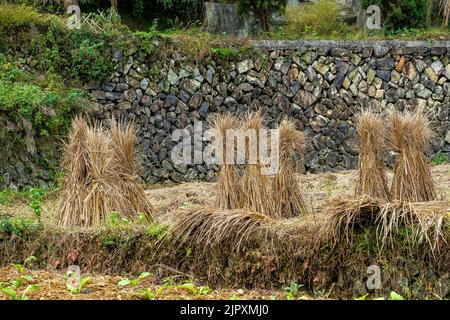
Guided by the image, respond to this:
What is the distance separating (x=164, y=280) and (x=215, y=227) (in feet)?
2.05

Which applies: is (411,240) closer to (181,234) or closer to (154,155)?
(181,234)

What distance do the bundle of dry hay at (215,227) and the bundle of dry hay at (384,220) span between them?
68 centimetres

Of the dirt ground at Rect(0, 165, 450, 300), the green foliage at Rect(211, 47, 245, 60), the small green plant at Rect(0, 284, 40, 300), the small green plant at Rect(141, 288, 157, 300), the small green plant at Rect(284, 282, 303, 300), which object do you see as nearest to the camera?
the small green plant at Rect(0, 284, 40, 300)

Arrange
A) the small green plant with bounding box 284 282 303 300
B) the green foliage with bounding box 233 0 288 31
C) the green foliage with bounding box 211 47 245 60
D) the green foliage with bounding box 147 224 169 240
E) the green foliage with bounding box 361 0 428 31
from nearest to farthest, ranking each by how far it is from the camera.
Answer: the small green plant with bounding box 284 282 303 300
the green foliage with bounding box 147 224 169 240
the green foliage with bounding box 211 47 245 60
the green foliage with bounding box 361 0 428 31
the green foliage with bounding box 233 0 288 31

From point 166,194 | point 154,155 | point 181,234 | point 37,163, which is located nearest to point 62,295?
point 181,234

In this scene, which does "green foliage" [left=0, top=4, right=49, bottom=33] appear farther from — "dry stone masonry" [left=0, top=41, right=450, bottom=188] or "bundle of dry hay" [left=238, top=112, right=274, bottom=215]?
"bundle of dry hay" [left=238, top=112, right=274, bottom=215]

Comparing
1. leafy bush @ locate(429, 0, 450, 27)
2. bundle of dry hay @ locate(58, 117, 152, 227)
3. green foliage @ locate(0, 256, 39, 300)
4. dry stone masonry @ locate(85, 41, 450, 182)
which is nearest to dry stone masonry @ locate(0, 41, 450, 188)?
dry stone masonry @ locate(85, 41, 450, 182)

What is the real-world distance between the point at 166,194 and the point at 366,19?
6.99 m

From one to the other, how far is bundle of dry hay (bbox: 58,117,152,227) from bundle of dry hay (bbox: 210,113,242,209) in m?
0.90

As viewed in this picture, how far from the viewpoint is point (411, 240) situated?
7109mm

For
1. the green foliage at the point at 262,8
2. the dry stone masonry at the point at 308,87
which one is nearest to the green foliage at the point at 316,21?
the green foliage at the point at 262,8

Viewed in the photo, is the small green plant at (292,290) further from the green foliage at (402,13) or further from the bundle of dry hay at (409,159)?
the green foliage at (402,13)

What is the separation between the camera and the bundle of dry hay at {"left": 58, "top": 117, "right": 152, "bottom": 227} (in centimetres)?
902

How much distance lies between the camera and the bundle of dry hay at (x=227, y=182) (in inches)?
346
